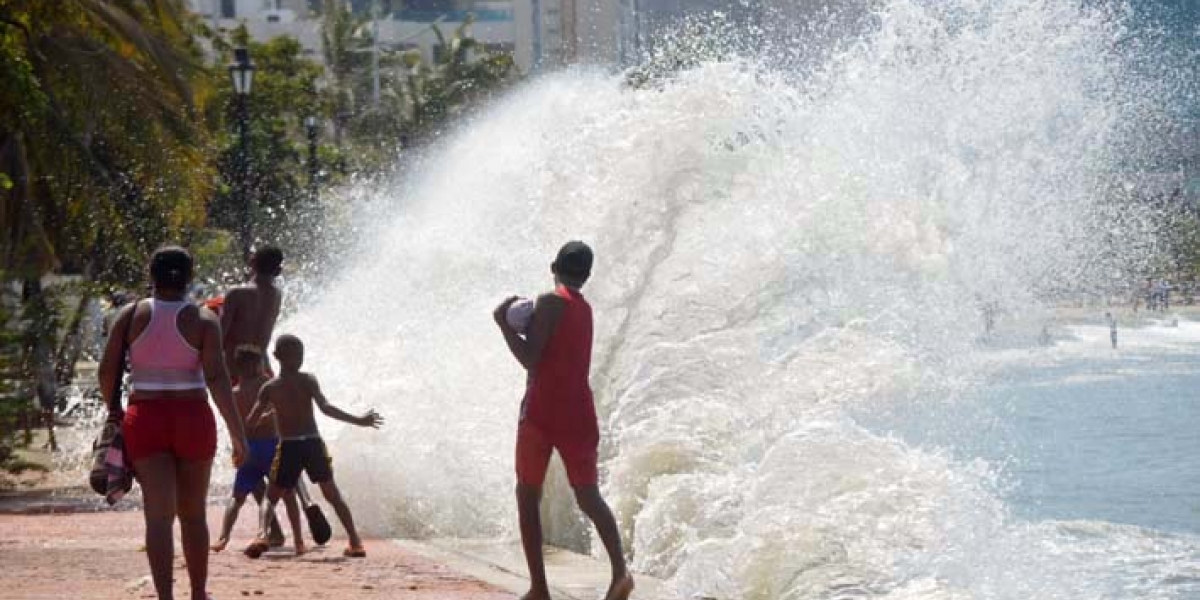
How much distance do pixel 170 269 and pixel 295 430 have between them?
2.91 m

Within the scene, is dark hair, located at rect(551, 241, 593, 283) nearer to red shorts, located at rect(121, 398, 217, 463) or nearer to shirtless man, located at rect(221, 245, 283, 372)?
red shorts, located at rect(121, 398, 217, 463)

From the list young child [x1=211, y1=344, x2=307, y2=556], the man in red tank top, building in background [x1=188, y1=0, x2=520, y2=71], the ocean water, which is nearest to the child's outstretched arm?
young child [x1=211, y1=344, x2=307, y2=556]

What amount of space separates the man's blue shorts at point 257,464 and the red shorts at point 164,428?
9.83 ft

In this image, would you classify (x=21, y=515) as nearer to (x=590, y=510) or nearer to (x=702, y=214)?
(x=702, y=214)

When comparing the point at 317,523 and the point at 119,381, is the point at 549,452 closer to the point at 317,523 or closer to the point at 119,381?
the point at 119,381

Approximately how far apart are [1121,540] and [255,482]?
541 centimetres

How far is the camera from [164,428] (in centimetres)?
858

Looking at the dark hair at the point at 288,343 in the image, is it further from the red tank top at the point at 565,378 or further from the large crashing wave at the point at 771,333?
the red tank top at the point at 565,378

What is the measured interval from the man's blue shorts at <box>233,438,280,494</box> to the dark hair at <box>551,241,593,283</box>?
2.98m

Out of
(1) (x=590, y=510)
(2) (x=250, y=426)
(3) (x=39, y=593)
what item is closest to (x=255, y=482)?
(2) (x=250, y=426)

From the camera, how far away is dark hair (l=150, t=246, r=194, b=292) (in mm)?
8617

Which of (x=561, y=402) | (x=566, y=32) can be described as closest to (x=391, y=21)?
(x=566, y=32)

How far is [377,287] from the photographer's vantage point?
20375 millimetres

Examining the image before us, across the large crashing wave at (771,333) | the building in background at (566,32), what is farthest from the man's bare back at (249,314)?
the building in background at (566,32)
